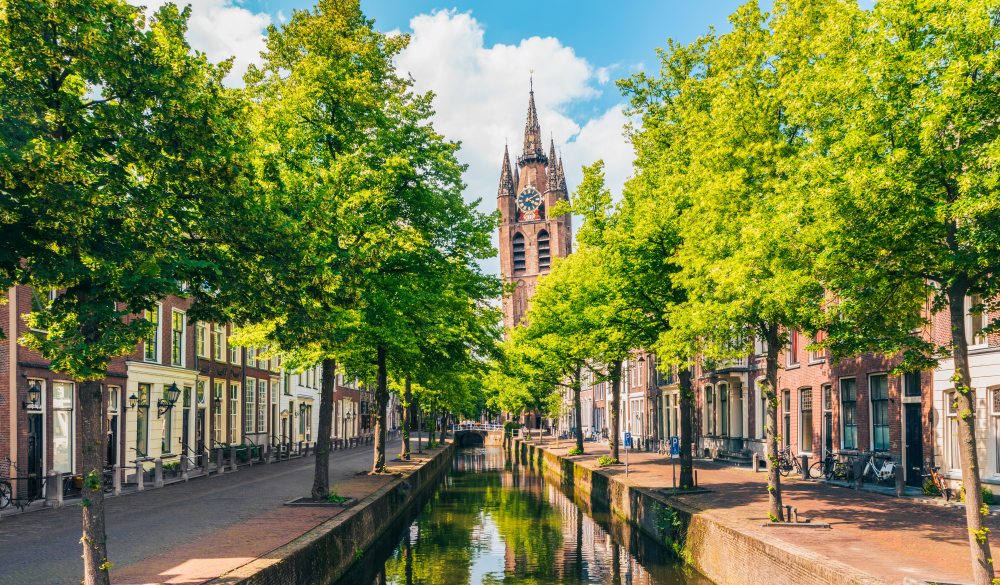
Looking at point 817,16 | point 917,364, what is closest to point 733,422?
point 817,16

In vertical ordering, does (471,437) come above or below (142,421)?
below

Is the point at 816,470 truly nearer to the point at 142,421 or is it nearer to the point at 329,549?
the point at 329,549

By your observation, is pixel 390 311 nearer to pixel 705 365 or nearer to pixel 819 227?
pixel 705 365

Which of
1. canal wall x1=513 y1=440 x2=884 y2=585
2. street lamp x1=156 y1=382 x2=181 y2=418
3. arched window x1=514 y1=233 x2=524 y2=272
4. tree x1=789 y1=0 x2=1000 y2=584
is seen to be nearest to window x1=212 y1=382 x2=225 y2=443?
street lamp x1=156 y1=382 x2=181 y2=418

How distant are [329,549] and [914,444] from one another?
15868mm

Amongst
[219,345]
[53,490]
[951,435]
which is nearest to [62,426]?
[53,490]

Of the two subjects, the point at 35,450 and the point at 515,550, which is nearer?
the point at 515,550

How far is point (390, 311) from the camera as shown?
20.5 metres

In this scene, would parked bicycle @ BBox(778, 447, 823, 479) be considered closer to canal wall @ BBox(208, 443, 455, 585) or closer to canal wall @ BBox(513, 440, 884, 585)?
canal wall @ BBox(513, 440, 884, 585)

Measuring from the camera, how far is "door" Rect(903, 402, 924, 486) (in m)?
21.9

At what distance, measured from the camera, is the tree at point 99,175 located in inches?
314

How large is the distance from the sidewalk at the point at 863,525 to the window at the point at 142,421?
1678 centimetres

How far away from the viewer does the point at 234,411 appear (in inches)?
Result: 1591

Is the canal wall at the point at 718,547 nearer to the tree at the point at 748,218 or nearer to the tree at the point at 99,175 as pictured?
the tree at the point at 748,218
